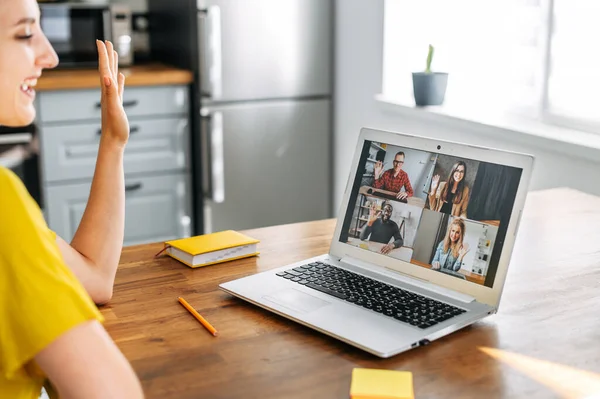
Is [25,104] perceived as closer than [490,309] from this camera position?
Yes

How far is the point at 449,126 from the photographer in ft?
9.61

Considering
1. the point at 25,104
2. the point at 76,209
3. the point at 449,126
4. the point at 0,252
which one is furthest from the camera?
the point at 76,209

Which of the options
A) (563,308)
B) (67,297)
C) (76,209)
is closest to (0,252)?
(67,297)

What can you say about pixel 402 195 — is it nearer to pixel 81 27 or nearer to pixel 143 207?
pixel 143 207

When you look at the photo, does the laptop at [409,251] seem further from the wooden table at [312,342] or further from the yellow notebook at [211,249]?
the yellow notebook at [211,249]

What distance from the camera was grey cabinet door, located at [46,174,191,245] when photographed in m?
3.27

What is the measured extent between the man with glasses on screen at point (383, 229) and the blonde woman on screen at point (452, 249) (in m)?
0.08

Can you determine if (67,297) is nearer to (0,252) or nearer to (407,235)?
(0,252)

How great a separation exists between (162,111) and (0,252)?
2590 millimetres

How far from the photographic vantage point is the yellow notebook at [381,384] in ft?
3.20

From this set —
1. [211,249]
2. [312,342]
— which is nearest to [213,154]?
[211,249]

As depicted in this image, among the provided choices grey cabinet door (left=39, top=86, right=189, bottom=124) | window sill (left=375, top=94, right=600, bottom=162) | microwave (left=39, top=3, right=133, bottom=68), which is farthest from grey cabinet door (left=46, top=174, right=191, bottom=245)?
window sill (left=375, top=94, right=600, bottom=162)

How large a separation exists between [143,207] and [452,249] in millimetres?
2312

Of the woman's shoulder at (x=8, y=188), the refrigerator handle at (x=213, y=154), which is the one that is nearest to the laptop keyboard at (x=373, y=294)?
the woman's shoulder at (x=8, y=188)
